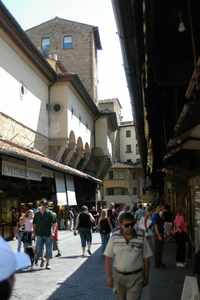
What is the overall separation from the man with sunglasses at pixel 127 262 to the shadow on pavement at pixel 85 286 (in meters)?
3.14

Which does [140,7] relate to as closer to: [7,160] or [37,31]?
[7,160]

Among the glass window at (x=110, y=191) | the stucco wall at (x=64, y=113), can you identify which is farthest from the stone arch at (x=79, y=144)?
the glass window at (x=110, y=191)

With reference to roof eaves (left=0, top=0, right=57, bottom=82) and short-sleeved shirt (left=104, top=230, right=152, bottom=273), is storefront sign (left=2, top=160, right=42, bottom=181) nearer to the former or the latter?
roof eaves (left=0, top=0, right=57, bottom=82)

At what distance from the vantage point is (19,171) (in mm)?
19109

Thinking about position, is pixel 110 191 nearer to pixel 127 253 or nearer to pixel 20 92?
pixel 20 92

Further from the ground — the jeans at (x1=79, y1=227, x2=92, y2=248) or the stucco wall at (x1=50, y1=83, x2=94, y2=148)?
the stucco wall at (x1=50, y1=83, x2=94, y2=148)

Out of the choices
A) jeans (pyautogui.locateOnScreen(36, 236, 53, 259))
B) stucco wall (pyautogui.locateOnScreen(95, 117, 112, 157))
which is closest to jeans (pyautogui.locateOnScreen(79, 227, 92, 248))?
jeans (pyautogui.locateOnScreen(36, 236, 53, 259))

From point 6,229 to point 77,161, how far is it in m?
19.7

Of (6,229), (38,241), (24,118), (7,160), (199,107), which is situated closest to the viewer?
(199,107)

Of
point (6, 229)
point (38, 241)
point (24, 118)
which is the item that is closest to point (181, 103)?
point (38, 241)

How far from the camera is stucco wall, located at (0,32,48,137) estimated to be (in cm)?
2506

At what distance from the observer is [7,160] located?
58.4ft

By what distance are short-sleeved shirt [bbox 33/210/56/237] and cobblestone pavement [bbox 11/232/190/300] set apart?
0.93 meters

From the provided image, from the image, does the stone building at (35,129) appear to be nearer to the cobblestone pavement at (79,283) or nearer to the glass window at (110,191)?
the cobblestone pavement at (79,283)
